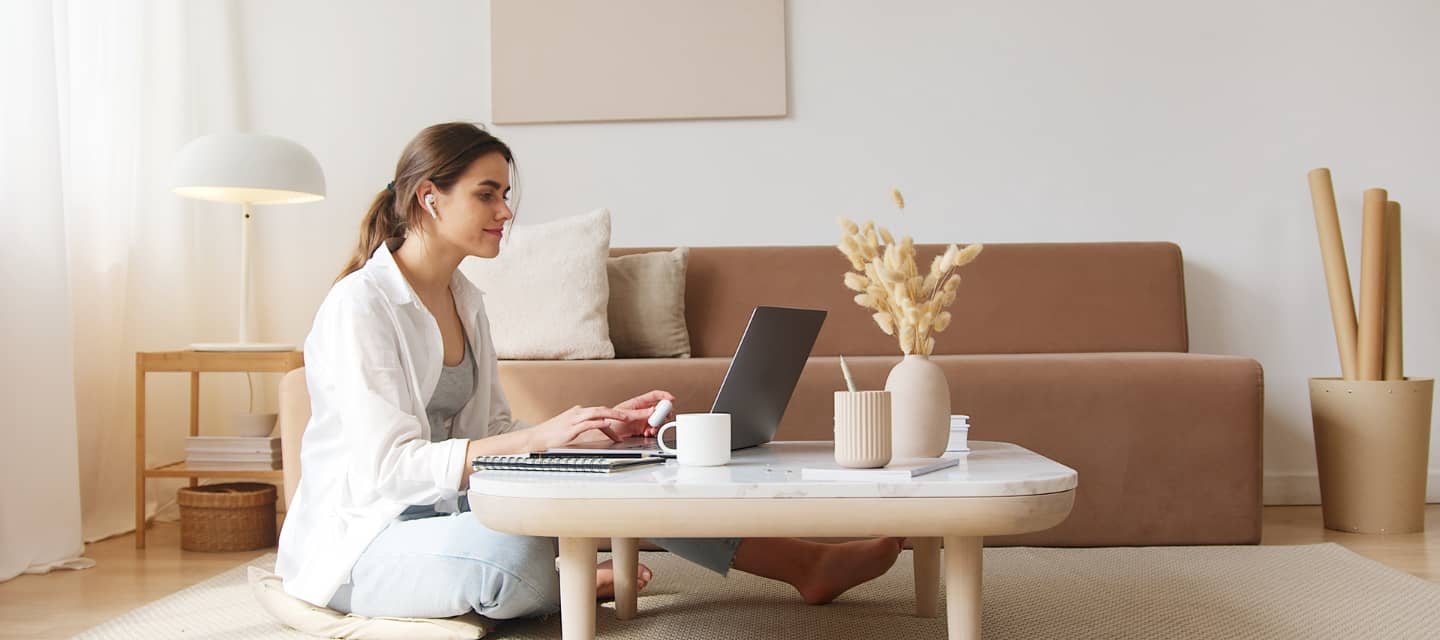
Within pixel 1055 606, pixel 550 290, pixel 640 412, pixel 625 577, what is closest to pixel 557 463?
pixel 640 412

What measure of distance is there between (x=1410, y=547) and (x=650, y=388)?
6.29 ft

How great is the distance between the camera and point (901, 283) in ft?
5.34

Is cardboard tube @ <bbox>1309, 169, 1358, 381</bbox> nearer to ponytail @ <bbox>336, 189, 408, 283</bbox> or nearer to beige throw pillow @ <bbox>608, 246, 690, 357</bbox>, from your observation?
beige throw pillow @ <bbox>608, 246, 690, 357</bbox>

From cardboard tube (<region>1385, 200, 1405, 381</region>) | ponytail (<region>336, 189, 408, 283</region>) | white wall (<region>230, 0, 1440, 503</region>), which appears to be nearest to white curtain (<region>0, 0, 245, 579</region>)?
white wall (<region>230, 0, 1440, 503</region>)

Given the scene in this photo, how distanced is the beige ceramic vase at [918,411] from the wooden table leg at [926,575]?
1.25 ft

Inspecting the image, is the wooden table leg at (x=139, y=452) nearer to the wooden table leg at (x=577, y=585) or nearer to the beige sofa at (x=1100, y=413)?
the beige sofa at (x=1100, y=413)

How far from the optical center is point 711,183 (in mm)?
3736

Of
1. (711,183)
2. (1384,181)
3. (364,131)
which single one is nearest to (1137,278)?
(1384,181)

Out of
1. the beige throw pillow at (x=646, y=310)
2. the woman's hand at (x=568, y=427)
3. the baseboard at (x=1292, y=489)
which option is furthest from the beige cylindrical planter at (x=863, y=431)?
the baseboard at (x=1292, y=489)

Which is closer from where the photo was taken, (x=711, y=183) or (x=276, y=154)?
(x=276, y=154)

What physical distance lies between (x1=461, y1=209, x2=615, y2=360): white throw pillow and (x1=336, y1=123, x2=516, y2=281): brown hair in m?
0.91

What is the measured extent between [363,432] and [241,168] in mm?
1694

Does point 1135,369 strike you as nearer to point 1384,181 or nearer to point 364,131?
point 1384,181

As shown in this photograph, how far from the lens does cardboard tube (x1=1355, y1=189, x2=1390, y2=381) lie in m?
3.13
